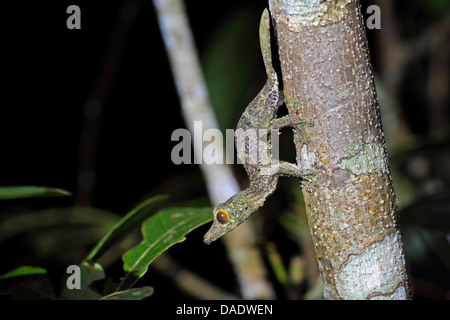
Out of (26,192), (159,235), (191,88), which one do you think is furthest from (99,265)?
(191,88)

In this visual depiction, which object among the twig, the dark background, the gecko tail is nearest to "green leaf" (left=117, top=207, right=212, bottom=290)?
the twig

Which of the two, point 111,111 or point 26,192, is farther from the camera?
point 111,111

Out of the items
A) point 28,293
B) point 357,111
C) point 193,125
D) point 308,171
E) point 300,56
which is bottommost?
point 28,293

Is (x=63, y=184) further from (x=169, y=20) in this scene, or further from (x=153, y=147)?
(x=169, y=20)

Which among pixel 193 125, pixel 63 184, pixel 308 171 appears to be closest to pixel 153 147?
pixel 63 184

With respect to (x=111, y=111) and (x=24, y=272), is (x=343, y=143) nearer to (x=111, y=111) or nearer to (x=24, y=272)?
(x=24, y=272)

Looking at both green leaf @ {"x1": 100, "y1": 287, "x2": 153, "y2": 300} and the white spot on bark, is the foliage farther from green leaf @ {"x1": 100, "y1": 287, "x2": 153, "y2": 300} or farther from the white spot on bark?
the white spot on bark
